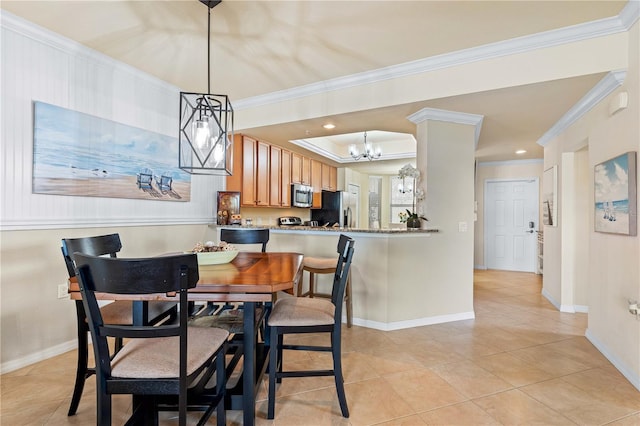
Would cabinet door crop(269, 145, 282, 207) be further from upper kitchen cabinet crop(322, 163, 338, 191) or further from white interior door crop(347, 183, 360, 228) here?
white interior door crop(347, 183, 360, 228)

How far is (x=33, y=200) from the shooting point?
2424mm

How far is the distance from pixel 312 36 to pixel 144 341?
90.7 inches

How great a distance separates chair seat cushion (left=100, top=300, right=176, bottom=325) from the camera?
6.13ft

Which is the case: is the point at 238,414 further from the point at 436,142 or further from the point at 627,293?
the point at 436,142

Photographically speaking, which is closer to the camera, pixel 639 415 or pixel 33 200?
pixel 639 415

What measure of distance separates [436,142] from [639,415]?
253 cm

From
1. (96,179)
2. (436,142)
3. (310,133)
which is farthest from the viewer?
(310,133)

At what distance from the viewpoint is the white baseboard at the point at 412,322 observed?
3.23m

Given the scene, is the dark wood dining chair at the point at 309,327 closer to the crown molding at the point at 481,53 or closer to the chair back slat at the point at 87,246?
the chair back slat at the point at 87,246

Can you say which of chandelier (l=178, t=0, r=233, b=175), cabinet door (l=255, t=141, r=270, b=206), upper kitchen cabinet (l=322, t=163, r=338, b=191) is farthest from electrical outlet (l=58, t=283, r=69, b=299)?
upper kitchen cabinet (l=322, t=163, r=338, b=191)

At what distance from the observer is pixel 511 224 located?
6.59m

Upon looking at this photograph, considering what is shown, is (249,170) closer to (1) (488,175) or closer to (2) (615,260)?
(2) (615,260)

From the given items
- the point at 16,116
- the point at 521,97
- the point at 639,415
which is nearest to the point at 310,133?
the point at 521,97

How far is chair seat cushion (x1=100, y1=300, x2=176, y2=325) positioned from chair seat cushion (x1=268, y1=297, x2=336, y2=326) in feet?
2.53
